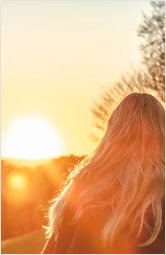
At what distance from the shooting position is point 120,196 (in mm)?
3777

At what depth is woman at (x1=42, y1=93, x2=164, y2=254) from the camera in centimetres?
367

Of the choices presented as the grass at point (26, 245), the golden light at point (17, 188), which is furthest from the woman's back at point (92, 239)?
the golden light at point (17, 188)

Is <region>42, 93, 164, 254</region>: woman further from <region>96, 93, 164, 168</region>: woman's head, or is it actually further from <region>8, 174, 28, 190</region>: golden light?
<region>8, 174, 28, 190</region>: golden light

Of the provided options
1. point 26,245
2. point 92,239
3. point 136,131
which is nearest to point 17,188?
point 26,245

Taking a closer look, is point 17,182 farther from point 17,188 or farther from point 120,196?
point 120,196

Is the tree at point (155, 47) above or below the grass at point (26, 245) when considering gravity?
above

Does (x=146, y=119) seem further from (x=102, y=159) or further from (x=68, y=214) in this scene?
(x=68, y=214)

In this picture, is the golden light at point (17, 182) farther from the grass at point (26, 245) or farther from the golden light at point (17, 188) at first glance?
the grass at point (26, 245)

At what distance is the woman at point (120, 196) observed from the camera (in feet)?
12.0

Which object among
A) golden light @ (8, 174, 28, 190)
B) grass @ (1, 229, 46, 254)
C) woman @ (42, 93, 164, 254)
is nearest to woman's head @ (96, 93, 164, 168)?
woman @ (42, 93, 164, 254)

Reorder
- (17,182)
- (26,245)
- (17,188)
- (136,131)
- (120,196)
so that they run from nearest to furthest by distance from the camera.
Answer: (120,196)
(136,131)
(26,245)
(17,188)
(17,182)

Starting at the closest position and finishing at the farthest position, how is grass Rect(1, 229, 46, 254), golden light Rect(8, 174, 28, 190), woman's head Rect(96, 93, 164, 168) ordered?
woman's head Rect(96, 93, 164, 168) → grass Rect(1, 229, 46, 254) → golden light Rect(8, 174, 28, 190)

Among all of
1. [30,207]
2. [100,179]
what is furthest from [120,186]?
[30,207]

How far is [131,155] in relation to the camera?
3951mm
